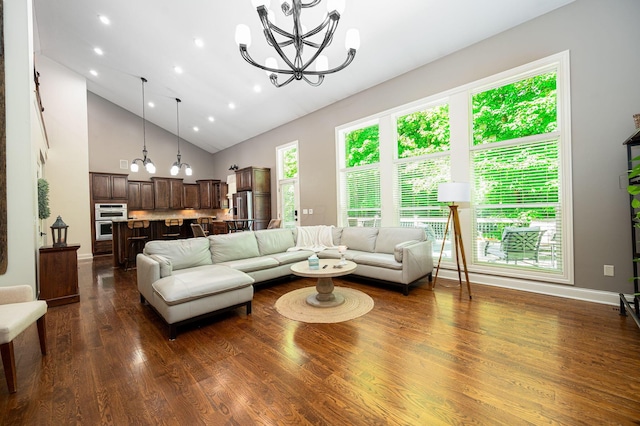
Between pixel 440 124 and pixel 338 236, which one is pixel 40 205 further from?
pixel 440 124

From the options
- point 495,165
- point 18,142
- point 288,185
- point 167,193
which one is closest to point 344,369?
point 495,165

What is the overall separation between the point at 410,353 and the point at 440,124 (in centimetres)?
Answer: 368

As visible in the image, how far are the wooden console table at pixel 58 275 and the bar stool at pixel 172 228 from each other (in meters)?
3.33

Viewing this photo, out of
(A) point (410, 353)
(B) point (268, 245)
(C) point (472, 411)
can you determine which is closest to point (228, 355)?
(A) point (410, 353)

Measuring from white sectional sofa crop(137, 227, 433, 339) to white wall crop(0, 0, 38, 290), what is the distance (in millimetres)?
1054

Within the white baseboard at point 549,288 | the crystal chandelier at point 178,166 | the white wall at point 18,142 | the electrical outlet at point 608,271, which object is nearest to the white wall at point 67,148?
the crystal chandelier at point 178,166

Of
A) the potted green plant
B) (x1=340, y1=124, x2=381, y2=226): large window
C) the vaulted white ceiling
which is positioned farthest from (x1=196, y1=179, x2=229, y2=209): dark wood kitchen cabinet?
the potted green plant

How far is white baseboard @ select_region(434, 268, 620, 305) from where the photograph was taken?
308cm

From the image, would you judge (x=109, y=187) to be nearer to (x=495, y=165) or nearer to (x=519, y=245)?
(x=495, y=165)

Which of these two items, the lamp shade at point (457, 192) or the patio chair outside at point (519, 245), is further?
the patio chair outside at point (519, 245)

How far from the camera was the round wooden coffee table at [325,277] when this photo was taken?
313 cm

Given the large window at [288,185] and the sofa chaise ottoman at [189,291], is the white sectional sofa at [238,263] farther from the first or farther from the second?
the large window at [288,185]

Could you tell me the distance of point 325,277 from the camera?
3146mm

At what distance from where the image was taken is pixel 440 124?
4422 mm
